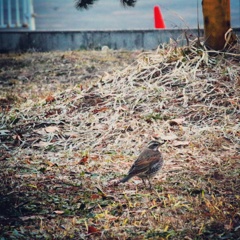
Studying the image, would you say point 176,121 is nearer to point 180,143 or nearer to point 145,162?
point 180,143

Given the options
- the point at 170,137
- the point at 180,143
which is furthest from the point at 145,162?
the point at 170,137

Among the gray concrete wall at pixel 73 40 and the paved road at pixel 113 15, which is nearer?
the gray concrete wall at pixel 73 40

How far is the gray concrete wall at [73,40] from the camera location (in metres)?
14.3

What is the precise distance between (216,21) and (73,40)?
19.5ft

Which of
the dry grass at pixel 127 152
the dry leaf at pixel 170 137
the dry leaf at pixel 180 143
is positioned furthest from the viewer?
the dry leaf at pixel 170 137

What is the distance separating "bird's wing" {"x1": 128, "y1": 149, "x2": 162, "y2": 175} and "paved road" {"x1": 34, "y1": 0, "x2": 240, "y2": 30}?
1507cm

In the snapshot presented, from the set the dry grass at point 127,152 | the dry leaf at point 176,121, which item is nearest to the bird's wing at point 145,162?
the dry grass at point 127,152

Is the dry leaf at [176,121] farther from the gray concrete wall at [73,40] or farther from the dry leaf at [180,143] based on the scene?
the gray concrete wall at [73,40]

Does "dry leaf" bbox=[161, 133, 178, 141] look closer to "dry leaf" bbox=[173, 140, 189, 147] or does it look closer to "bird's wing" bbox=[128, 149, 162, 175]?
"dry leaf" bbox=[173, 140, 189, 147]

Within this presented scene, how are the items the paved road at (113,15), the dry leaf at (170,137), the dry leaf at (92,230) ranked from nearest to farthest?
1. the dry leaf at (92,230)
2. the dry leaf at (170,137)
3. the paved road at (113,15)

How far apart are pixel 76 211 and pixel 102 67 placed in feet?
23.6

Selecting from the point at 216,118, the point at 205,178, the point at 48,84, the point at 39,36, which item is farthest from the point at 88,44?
the point at 205,178

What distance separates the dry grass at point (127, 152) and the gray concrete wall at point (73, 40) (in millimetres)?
3089

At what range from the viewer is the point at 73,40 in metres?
14.7
